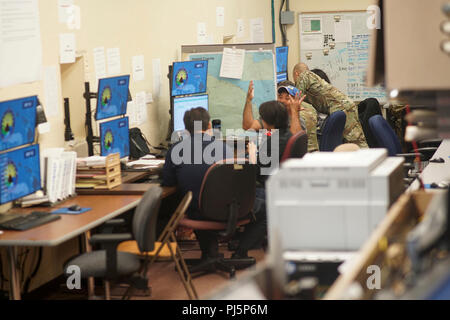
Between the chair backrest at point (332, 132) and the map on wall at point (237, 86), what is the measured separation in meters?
0.73

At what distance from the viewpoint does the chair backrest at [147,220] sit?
3.96m

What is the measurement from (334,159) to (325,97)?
492 centimetres

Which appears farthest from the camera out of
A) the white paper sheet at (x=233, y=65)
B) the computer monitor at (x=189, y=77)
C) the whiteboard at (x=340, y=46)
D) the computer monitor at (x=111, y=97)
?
the whiteboard at (x=340, y=46)

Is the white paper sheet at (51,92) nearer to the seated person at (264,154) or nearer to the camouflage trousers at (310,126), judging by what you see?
the seated person at (264,154)

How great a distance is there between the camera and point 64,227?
12.6 feet

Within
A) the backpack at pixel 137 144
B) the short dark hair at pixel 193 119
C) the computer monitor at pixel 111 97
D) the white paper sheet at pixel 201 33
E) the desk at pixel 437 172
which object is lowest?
the desk at pixel 437 172

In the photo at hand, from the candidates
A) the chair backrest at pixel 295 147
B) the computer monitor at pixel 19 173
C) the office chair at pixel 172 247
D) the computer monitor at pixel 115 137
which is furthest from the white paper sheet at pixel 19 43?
the chair backrest at pixel 295 147

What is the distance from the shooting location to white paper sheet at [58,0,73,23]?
4.96 meters

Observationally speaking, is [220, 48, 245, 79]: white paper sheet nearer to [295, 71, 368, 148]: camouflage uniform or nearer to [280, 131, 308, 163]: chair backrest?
[295, 71, 368, 148]: camouflage uniform

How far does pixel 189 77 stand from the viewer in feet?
21.0

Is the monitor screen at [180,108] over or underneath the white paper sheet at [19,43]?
underneath

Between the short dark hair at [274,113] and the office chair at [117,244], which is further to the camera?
the short dark hair at [274,113]

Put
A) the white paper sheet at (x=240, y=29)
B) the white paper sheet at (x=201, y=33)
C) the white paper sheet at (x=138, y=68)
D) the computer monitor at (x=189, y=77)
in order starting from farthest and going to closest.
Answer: the white paper sheet at (x=240, y=29) < the white paper sheet at (x=201, y=33) < the computer monitor at (x=189, y=77) < the white paper sheet at (x=138, y=68)

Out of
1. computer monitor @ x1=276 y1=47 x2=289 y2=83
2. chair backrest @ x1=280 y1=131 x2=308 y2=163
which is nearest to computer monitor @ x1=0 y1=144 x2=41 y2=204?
chair backrest @ x1=280 y1=131 x2=308 y2=163
